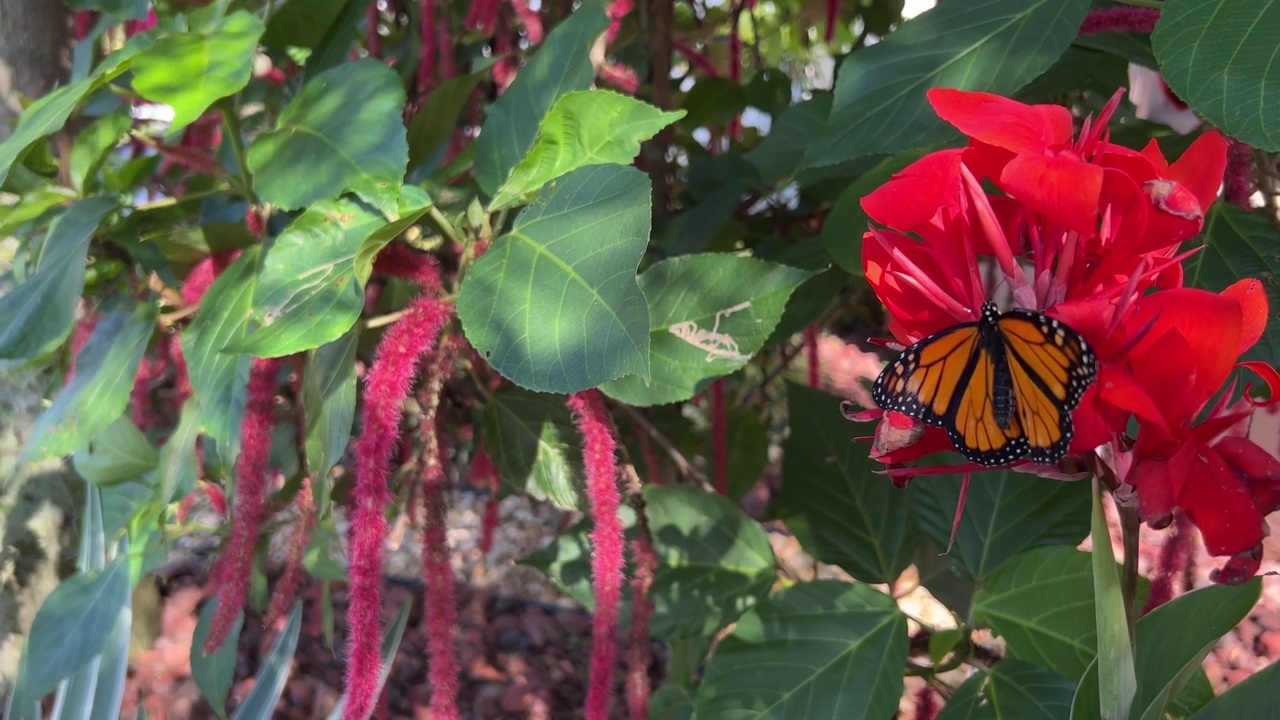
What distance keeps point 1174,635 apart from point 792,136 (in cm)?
56

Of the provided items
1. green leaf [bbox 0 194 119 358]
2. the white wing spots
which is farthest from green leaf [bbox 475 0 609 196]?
green leaf [bbox 0 194 119 358]

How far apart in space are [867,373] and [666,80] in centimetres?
202

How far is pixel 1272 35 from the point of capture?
0.46 meters

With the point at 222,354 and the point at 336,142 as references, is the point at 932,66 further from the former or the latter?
the point at 222,354

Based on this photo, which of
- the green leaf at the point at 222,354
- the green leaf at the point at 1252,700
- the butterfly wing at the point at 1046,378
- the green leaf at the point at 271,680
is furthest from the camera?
the green leaf at the point at 271,680

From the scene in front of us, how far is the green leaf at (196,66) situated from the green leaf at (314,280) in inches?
3.9

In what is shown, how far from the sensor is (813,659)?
0.65m

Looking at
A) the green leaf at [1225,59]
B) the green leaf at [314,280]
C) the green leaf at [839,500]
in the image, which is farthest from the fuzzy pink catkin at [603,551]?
the green leaf at [1225,59]

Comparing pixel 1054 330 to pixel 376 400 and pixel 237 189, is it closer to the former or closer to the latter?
pixel 376 400

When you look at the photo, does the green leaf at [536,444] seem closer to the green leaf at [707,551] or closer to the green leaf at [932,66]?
the green leaf at [707,551]

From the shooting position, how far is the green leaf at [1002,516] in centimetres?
73

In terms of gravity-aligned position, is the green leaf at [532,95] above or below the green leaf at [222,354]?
above

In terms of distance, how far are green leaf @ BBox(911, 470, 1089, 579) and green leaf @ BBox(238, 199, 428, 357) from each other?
47 cm

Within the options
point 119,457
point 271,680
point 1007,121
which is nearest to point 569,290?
point 1007,121
